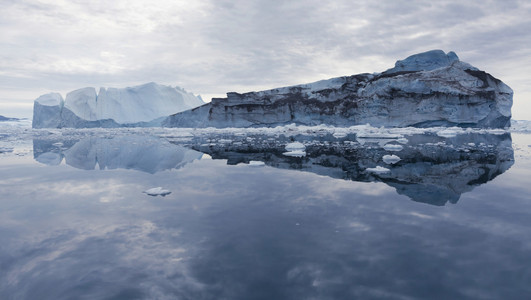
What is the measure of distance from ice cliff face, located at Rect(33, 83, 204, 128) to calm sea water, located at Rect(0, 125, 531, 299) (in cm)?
3365

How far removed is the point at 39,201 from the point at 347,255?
408 centimetres

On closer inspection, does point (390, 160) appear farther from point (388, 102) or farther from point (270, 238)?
point (388, 102)

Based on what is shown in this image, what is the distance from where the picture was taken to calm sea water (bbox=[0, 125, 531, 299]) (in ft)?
6.59

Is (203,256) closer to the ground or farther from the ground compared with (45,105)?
closer to the ground

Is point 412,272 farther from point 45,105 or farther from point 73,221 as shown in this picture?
point 45,105

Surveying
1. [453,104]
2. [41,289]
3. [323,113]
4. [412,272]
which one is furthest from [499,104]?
[41,289]

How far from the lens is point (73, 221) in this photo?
3332 millimetres

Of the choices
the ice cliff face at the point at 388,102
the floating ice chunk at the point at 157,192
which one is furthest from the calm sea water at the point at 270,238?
the ice cliff face at the point at 388,102

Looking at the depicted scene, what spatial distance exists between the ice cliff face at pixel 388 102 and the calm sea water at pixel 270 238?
19875mm

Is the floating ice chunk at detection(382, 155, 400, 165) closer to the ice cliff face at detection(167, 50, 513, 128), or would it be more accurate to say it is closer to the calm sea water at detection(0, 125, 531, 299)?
the calm sea water at detection(0, 125, 531, 299)

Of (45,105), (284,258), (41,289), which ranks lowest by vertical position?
(41,289)

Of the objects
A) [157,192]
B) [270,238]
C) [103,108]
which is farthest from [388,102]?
[103,108]

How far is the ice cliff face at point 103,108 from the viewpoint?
3519 centimetres

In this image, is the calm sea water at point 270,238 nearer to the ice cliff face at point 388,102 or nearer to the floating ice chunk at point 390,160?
the floating ice chunk at point 390,160
